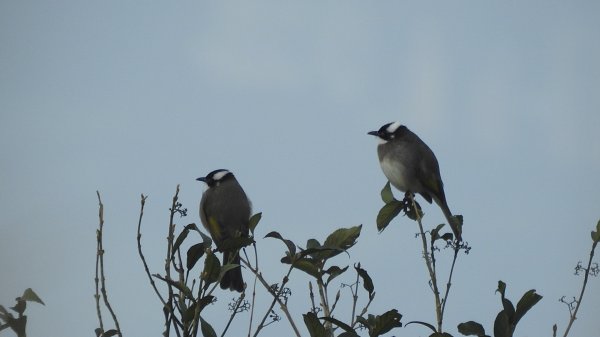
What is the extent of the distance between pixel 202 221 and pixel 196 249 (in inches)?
178

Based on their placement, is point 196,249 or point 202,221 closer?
point 196,249

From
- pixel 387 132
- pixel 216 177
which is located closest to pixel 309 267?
pixel 387 132

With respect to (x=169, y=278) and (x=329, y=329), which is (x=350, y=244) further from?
(x=169, y=278)

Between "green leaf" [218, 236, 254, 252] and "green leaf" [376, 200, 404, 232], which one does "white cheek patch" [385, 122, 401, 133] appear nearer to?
"green leaf" [376, 200, 404, 232]

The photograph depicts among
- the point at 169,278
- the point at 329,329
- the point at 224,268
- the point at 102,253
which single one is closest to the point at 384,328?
the point at 329,329

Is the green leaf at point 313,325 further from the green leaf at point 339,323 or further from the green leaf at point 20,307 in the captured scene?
the green leaf at point 20,307

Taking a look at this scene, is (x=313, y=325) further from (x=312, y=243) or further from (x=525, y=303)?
(x=525, y=303)

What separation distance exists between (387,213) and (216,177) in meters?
4.01

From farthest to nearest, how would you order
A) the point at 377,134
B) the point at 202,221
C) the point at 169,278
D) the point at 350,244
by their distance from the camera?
the point at 377,134, the point at 202,221, the point at 350,244, the point at 169,278

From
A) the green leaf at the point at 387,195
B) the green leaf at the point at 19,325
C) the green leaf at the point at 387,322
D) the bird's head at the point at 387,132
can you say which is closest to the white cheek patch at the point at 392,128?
the bird's head at the point at 387,132

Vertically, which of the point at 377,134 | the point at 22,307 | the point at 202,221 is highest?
the point at 377,134

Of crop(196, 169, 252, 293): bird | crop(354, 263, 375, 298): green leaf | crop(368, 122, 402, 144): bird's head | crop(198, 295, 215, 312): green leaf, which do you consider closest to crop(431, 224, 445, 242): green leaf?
crop(354, 263, 375, 298): green leaf

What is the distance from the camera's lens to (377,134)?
8133 mm

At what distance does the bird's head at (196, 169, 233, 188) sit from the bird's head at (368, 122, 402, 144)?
1.68 meters
